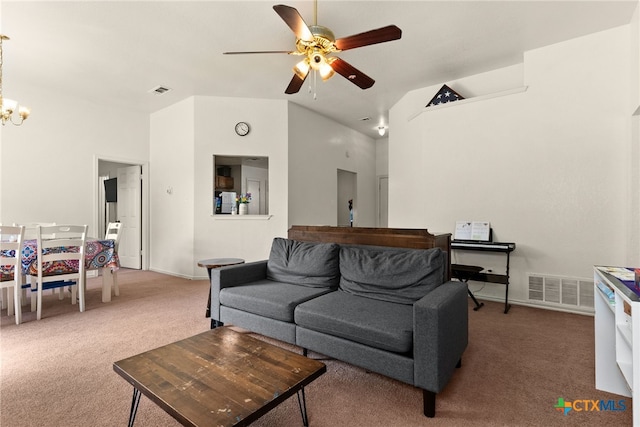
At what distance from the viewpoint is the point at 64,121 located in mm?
4762

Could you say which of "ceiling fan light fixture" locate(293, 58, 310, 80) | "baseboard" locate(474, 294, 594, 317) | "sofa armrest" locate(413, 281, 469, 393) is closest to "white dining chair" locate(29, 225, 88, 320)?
"ceiling fan light fixture" locate(293, 58, 310, 80)

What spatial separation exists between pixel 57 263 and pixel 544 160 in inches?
217

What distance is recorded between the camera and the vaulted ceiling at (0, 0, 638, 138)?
9.20 ft

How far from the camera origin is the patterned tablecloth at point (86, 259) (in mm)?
3094

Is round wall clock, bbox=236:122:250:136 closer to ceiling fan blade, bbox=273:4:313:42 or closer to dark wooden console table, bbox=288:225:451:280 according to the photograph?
dark wooden console table, bbox=288:225:451:280

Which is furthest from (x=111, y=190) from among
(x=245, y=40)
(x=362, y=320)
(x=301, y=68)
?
(x=362, y=320)

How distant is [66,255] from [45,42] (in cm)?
238

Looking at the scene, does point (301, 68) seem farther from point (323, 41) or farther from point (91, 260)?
point (91, 260)

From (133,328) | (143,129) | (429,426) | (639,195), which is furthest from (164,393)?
(143,129)

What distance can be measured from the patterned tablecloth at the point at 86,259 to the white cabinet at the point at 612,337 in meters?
4.55

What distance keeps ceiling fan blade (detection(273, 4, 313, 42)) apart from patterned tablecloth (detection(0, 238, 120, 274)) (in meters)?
3.22

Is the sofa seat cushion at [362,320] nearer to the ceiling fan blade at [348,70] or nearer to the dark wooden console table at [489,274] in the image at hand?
the dark wooden console table at [489,274]

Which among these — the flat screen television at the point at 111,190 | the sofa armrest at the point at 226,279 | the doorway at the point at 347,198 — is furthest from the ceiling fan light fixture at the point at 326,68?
the flat screen television at the point at 111,190

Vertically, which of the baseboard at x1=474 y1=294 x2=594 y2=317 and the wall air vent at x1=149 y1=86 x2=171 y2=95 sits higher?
the wall air vent at x1=149 y1=86 x2=171 y2=95
